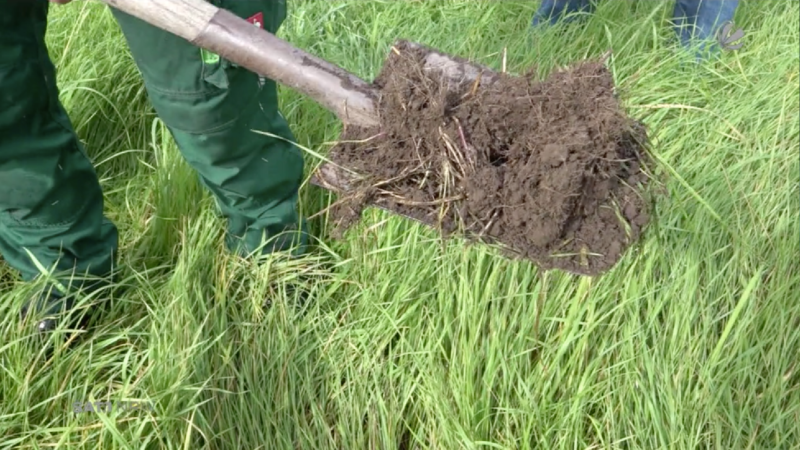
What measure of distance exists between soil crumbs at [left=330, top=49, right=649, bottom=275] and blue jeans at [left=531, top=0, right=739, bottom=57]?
4.60 feet

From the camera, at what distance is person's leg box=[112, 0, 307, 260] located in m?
1.47

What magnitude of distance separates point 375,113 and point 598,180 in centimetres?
43

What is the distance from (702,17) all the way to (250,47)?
6.49ft

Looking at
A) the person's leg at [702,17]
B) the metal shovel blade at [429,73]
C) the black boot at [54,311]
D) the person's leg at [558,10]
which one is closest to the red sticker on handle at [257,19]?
the metal shovel blade at [429,73]

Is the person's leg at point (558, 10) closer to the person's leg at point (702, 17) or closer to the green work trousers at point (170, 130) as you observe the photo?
the person's leg at point (702, 17)

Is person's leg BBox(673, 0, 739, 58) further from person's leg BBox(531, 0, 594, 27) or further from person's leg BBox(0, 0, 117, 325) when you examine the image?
person's leg BBox(0, 0, 117, 325)

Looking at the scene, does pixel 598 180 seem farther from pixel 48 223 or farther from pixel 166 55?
pixel 48 223

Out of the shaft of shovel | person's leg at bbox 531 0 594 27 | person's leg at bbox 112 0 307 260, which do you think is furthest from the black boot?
person's leg at bbox 531 0 594 27

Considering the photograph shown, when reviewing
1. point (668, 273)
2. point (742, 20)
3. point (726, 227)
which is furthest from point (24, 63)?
point (742, 20)

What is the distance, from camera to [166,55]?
146 centimetres

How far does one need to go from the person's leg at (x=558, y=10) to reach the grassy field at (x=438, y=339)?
71 cm

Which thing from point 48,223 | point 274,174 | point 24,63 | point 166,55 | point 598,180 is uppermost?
point 598,180

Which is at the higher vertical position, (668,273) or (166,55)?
(166,55)

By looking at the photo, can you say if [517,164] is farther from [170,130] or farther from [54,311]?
[54,311]
